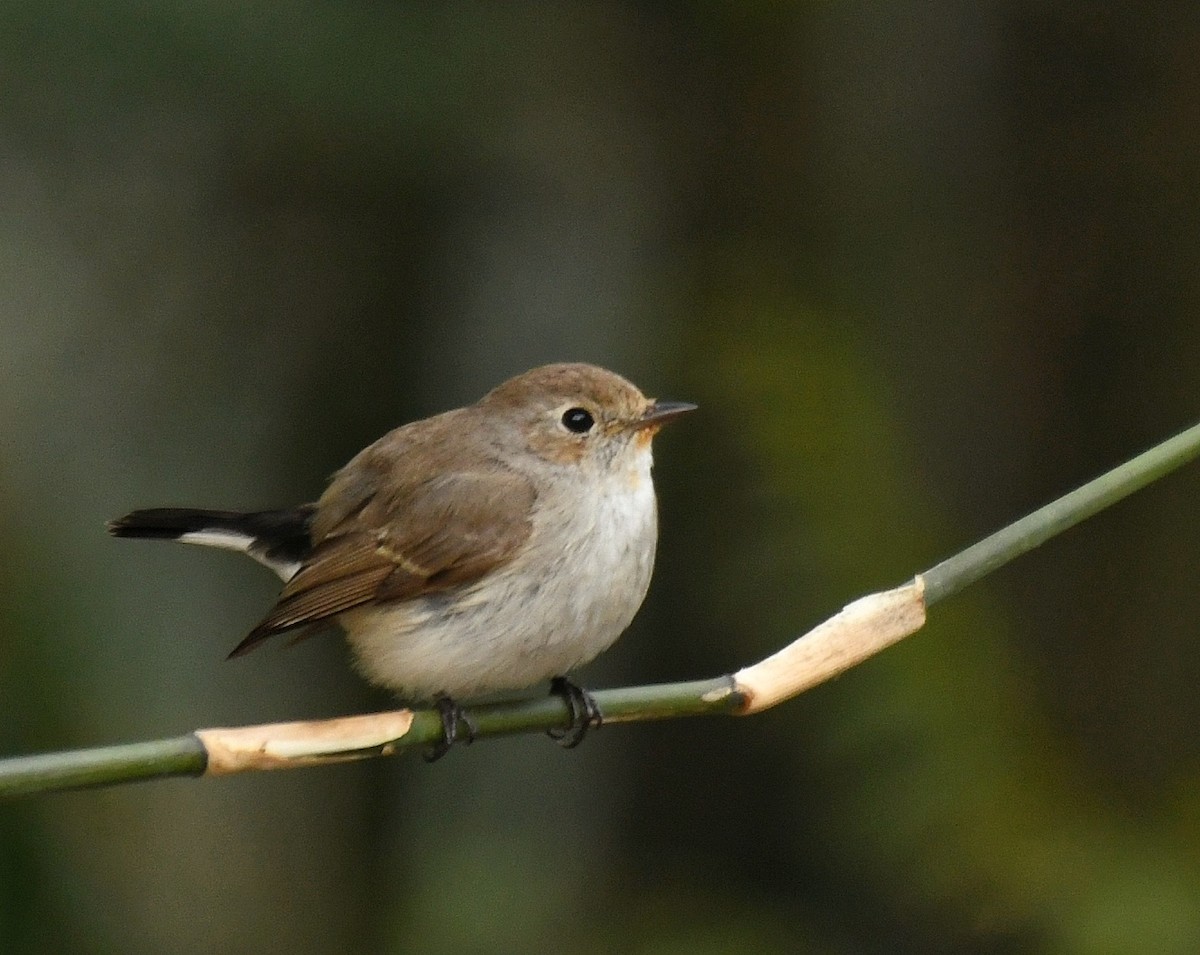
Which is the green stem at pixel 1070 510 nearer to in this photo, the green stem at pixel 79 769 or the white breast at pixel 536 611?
the green stem at pixel 79 769

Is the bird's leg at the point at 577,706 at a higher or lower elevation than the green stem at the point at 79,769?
lower

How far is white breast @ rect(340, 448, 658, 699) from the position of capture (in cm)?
273

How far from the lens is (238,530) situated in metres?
2.97

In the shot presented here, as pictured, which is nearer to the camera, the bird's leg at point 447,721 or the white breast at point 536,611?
the bird's leg at point 447,721

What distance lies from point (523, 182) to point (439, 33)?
546mm

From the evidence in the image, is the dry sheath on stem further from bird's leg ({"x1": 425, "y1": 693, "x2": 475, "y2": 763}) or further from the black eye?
the black eye

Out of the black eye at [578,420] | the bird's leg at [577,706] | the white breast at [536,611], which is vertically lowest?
the bird's leg at [577,706]

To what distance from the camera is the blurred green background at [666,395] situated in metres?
3.03

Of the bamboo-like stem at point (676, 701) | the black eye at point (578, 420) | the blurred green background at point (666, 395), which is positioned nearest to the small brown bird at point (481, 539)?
the black eye at point (578, 420)

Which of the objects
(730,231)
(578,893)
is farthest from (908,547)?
(730,231)

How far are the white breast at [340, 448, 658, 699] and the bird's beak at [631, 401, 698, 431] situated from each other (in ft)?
0.43

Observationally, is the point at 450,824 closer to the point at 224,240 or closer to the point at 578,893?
the point at 578,893

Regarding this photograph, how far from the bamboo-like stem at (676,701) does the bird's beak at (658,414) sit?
38.7 inches

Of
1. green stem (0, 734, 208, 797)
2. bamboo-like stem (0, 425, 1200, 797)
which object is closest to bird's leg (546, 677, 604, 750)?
bamboo-like stem (0, 425, 1200, 797)
